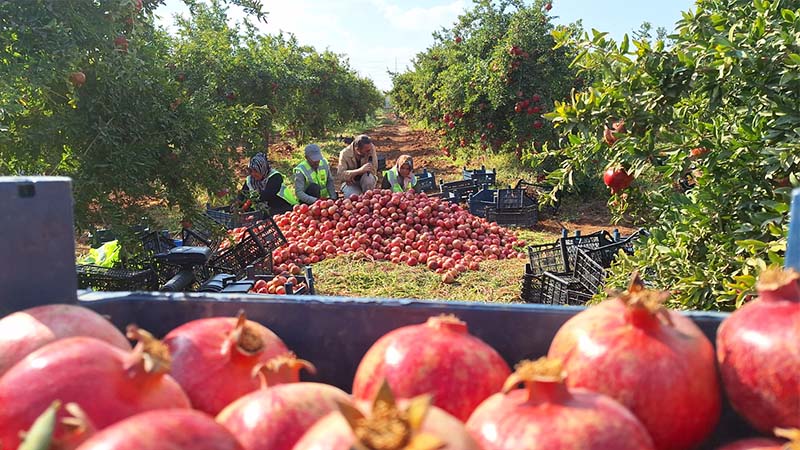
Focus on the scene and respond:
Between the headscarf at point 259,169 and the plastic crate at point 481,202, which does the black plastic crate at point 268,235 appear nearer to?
the headscarf at point 259,169

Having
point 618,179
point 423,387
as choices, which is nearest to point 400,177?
point 618,179

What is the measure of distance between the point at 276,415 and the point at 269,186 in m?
8.04

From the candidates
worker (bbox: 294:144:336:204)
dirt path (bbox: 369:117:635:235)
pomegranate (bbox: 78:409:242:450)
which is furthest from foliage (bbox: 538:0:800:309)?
dirt path (bbox: 369:117:635:235)

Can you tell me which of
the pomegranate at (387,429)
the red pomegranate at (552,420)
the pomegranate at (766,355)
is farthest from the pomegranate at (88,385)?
the pomegranate at (766,355)

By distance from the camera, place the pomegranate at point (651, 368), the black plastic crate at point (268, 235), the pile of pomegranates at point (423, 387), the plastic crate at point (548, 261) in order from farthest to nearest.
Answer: the black plastic crate at point (268, 235)
the plastic crate at point (548, 261)
the pomegranate at point (651, 368)
the pile of pomegranates at point (423, 387)

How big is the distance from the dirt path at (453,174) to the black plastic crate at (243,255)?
211 inches

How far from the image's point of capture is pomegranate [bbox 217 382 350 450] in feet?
3.12

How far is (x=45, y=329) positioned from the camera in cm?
122

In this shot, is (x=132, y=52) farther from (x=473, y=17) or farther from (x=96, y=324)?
(x=473, y=17)

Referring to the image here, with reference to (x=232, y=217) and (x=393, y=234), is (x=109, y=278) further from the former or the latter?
(x=393, y=234)

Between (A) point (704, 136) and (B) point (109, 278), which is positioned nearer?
(A) point (704, 136)

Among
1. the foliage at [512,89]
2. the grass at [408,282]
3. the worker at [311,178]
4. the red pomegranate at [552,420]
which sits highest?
the foliage at [512,89]

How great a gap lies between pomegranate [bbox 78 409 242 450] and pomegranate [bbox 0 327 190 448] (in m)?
0.16

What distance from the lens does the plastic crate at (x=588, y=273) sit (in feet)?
16.4
